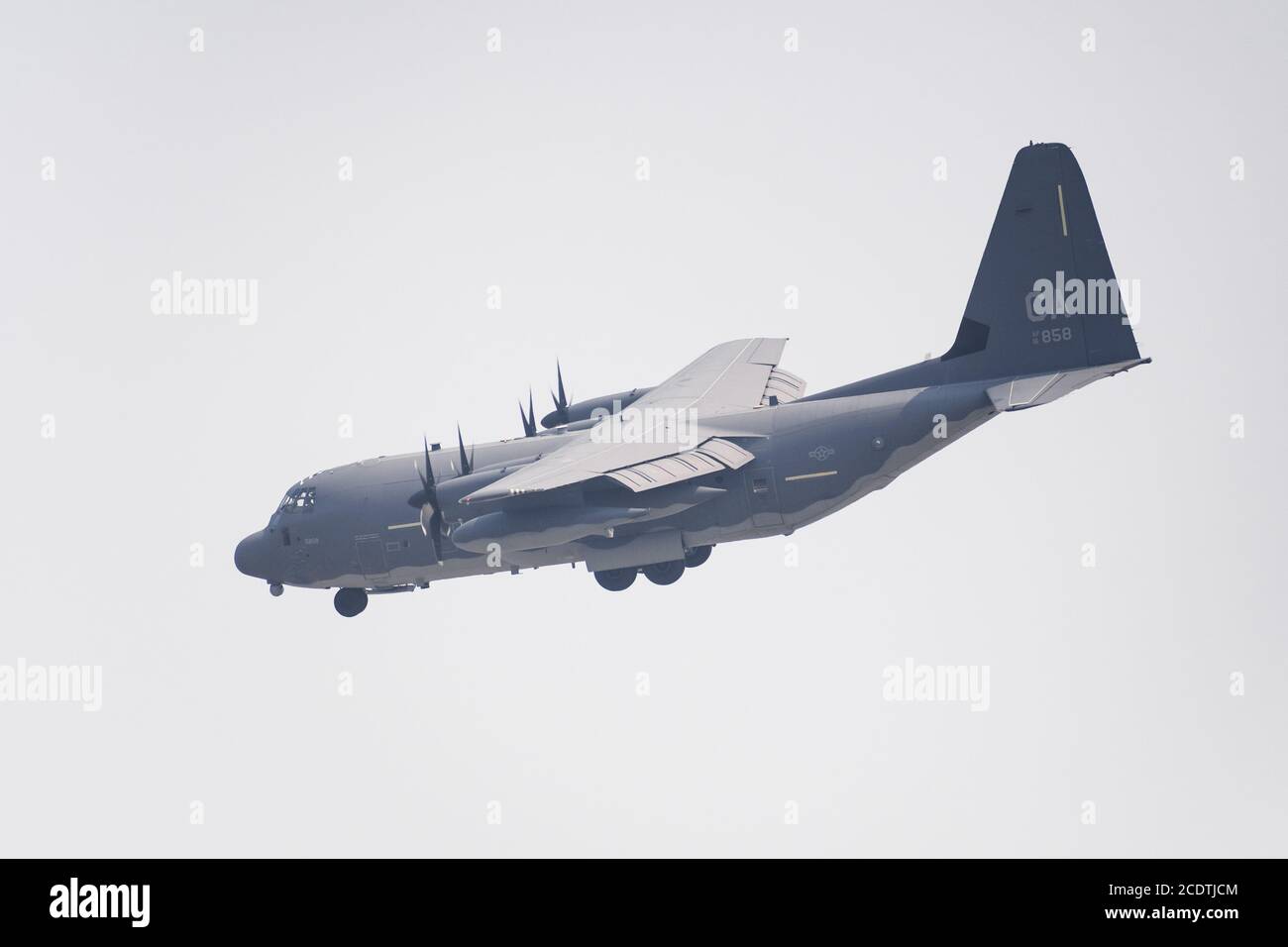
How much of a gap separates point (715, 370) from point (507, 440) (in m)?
7.23

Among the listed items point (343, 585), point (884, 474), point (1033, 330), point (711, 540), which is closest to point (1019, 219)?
point (1033, 330)

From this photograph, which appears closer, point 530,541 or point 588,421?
point 530,541

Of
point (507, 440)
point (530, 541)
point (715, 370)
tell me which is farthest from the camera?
point (715, 370)

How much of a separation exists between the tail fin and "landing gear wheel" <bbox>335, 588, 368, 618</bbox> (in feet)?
48.2

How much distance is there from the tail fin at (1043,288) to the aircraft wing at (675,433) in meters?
5.53

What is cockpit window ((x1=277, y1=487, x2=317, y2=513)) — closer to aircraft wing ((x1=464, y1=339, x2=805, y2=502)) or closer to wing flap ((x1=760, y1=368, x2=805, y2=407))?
aircraft wing ((x1=464, y1=339, x2=805, y2=502))

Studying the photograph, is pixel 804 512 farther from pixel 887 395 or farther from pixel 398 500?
pixel 398 500

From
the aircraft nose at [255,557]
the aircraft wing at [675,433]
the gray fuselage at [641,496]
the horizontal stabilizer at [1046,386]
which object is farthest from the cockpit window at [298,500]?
the horizontal stabilizer at [1046,386]

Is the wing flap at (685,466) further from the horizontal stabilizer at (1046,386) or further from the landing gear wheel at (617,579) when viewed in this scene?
the horizontal stabilizer at (1046,386)

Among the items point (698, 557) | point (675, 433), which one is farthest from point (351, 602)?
point (675, 433)

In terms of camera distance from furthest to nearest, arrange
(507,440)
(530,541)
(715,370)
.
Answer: (715,370) < (507,440) < (530,541)

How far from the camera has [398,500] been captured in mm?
45969

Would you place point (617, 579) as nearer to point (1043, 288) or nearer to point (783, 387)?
point (783, 387)

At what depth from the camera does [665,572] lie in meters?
46.4
